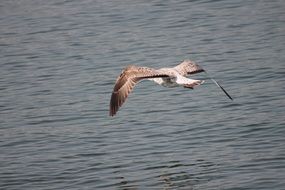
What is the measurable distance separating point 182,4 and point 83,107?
7.37 metres

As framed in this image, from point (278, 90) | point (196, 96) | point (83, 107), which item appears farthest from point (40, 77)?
point (278, 90)

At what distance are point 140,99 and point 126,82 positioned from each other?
10.1 feet

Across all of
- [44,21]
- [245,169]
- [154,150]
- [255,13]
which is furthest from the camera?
[44,21]

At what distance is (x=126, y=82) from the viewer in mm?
12914

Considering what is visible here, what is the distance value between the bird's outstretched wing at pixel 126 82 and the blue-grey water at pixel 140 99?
0.92 m

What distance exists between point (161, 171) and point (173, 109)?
2.87 metres

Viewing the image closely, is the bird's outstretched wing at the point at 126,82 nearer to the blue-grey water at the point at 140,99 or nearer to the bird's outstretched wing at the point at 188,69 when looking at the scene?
the bird's outstretched wing at the point at 188,69

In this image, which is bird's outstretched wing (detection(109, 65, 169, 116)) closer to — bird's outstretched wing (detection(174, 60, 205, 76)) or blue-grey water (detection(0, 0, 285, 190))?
bird's outstretched wing (detection(174, 60, 205, 76))

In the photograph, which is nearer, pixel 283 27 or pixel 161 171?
pixel 161 171

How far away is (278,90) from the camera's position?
15.5 metres

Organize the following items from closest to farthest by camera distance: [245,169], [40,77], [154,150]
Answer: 1. [245,169]
2. [154,150]
3. [40,77]

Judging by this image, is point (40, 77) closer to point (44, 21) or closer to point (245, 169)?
point (44, 21)

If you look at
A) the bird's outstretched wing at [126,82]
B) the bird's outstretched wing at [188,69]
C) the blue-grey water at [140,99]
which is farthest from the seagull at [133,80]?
the blue-grey water at [140,99]

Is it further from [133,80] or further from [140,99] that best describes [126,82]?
[140,99]
